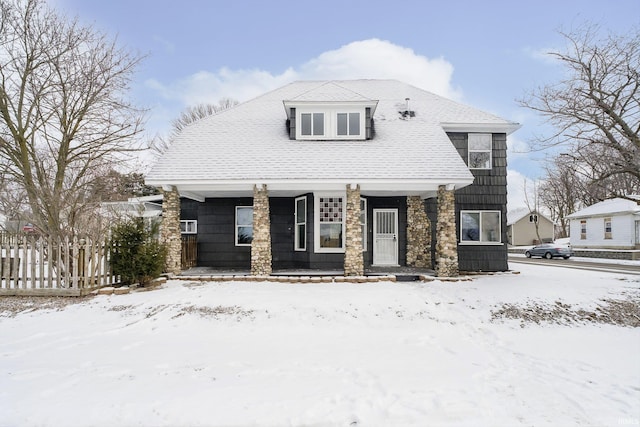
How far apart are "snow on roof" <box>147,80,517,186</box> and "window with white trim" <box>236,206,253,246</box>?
2866mm

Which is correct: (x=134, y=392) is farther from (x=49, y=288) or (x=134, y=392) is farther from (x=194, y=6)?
(x=194, y=6)

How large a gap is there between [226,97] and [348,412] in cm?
3565

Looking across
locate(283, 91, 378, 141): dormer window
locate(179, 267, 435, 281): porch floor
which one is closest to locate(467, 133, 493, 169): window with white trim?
locate(283, 91, 378, 141): dormer window

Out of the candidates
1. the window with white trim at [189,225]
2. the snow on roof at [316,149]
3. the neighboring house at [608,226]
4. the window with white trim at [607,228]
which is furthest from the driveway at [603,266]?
the window with white trim at [189,225]

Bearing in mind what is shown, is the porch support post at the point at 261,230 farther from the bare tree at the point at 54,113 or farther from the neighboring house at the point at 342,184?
the bare tree at the point at 54,113

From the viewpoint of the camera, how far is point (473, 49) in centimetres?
1196

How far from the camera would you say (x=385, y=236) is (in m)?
13.5

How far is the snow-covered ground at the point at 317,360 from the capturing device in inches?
147

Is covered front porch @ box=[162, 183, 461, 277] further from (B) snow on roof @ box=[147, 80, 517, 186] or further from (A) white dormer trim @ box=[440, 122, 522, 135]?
(A) white dormer trim @ box=[440, 122, 522, 135]

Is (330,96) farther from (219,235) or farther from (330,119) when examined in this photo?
(219,235)

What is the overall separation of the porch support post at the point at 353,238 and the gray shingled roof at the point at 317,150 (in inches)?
22.6

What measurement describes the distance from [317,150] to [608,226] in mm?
29006

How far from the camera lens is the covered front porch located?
11180 mm

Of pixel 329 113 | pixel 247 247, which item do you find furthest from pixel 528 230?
pixel 247 247
